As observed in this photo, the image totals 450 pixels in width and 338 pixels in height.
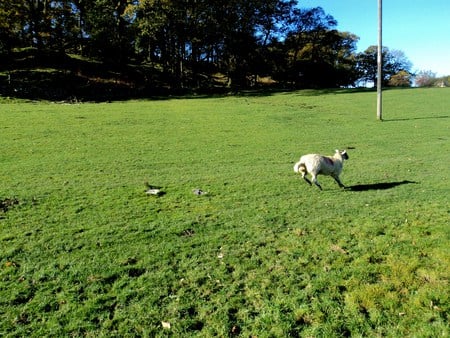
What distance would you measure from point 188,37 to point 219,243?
50.5m

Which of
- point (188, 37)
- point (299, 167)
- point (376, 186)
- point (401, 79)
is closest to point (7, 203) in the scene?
point (299, 167)

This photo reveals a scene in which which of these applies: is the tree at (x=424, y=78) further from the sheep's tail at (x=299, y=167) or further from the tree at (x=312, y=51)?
the sheep's tail at (x=299, y=167)

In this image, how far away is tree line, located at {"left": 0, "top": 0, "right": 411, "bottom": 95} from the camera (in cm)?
5250

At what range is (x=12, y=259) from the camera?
7898mm

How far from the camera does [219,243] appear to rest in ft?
28.8

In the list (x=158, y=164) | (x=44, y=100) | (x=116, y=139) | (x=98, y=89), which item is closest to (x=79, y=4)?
(x=98, y=89)

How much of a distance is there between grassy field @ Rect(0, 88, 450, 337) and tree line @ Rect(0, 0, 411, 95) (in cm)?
3736

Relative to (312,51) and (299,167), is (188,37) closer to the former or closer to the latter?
(312,51)

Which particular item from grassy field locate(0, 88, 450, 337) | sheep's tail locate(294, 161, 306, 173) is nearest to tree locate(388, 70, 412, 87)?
grassy field locate(0, 88, 450, 337)

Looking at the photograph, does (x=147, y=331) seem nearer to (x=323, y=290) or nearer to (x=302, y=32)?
(x=323, y=290)

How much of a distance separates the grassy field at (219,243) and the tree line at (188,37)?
3736 cm

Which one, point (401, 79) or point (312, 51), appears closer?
point (312, 51)

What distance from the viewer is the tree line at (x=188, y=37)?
52500 mm

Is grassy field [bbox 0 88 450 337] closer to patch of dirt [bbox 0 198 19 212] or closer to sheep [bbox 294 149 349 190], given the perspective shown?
patch of dirt [bbox 0 198 19 212]
